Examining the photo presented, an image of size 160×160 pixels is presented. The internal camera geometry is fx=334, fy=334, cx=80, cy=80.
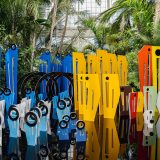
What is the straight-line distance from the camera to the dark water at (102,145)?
420cm

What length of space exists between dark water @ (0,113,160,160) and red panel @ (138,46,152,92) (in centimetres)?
63

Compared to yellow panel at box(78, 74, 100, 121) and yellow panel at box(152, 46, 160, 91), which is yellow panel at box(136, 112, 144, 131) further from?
yellow panel at box(78, 74, 100, 121)

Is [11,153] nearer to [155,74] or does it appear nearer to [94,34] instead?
[155,74]

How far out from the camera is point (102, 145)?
4926 mm

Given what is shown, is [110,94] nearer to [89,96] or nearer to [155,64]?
[89,96]

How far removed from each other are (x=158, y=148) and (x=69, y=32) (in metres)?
18.0

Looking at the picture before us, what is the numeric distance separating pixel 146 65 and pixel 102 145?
1515 mm

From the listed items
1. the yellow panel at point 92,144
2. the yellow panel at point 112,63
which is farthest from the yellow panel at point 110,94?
Result: the yellow panel at point 112,63

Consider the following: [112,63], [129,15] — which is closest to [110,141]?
[112,63]

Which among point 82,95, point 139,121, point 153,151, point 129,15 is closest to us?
point 153,151

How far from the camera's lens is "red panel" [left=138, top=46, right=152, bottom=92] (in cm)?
538

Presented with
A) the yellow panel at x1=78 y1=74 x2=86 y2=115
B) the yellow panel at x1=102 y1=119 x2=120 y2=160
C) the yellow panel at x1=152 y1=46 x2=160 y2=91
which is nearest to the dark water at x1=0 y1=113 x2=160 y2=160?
the yellow panel at x1=102 y1=119 x2=120 y2=160

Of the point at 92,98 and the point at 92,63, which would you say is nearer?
the point at 92,98

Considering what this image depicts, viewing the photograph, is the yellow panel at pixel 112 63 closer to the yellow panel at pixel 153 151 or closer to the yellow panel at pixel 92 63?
the yellow panel at pixel 92 63
